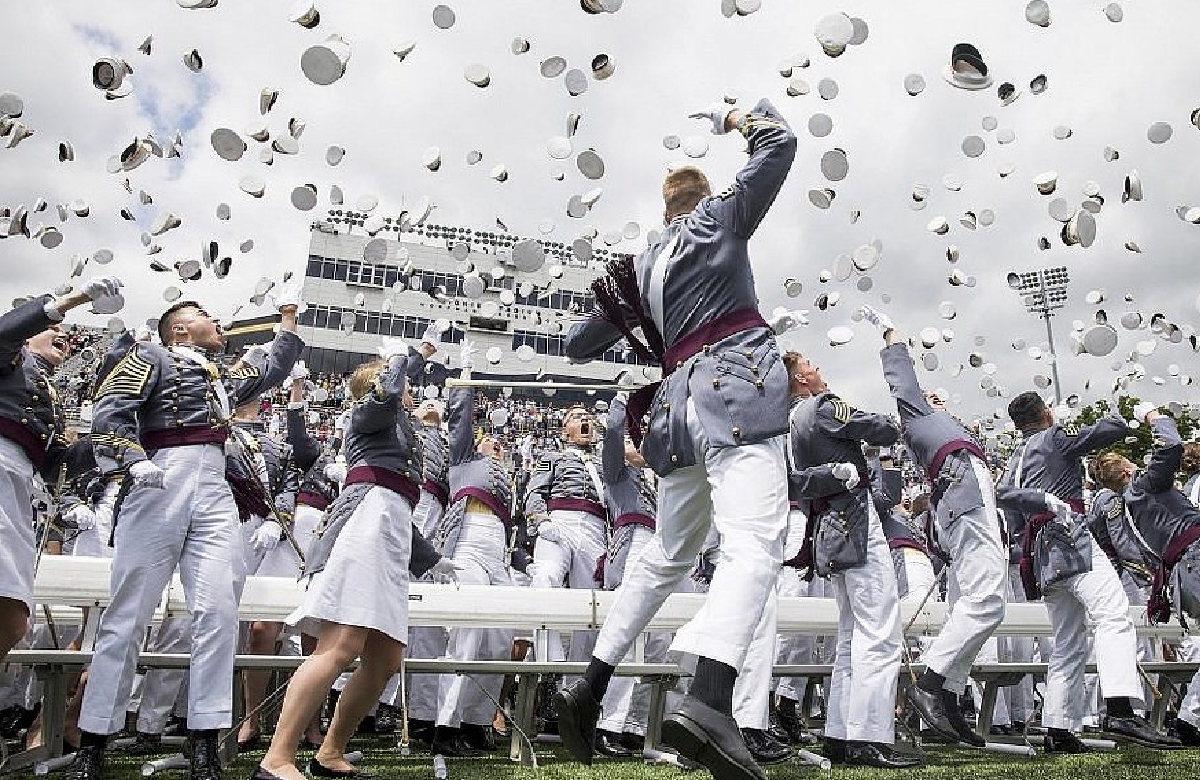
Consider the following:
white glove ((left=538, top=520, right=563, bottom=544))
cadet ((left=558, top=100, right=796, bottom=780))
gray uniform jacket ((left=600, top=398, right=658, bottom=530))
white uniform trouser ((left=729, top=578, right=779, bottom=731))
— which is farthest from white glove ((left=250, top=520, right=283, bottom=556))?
cadet ((left=558, top=100, right=796, bottom=780))

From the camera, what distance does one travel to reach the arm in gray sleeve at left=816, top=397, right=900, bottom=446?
5.39 metres

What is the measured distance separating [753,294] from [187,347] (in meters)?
3.19

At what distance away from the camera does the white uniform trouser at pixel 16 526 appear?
399 cm

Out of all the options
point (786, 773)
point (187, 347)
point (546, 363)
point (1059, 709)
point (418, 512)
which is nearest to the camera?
point (786, 773)

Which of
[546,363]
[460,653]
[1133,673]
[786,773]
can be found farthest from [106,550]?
[546,363]

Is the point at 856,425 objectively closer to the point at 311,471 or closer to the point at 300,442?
the point at 300,442

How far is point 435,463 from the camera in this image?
6754 millimetres

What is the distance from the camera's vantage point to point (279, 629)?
677cm

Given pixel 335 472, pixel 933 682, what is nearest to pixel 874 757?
pixel 933 682

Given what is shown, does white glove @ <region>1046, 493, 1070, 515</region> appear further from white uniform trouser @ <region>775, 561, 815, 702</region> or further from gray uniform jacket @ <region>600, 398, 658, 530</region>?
gray uniform jacket @ <region>600, 398, 658, 530</region>

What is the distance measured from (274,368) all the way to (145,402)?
932 mm

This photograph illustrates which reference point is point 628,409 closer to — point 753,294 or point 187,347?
point 753,294

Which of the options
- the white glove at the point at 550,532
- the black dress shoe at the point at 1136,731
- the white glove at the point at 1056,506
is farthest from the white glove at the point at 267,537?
the black dress shoe at the point at 1136,731

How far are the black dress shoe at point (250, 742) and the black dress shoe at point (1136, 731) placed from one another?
18.2ft
